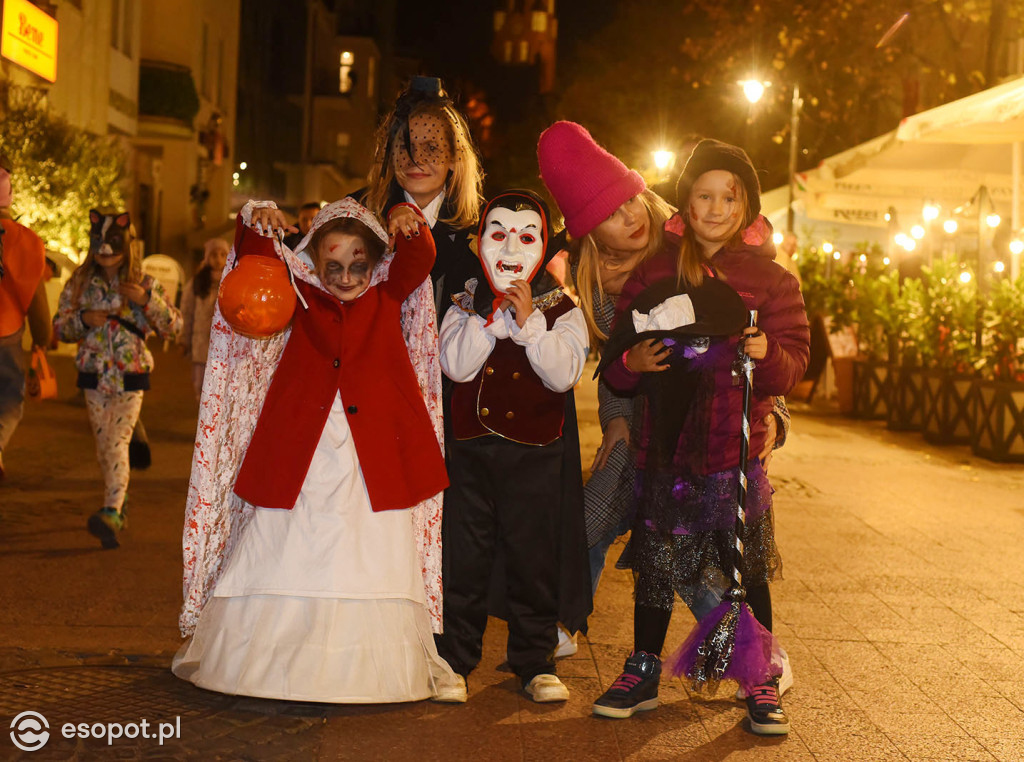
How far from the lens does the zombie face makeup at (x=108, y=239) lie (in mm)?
7711

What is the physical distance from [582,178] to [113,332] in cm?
367

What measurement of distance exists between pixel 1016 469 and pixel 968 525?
3.23 metres

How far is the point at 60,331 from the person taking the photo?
779 centimetres

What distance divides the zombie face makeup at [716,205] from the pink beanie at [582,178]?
28 cm

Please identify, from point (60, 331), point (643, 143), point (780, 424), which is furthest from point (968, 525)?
point (643, 143)

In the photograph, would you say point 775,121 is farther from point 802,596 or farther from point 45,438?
point 802,596

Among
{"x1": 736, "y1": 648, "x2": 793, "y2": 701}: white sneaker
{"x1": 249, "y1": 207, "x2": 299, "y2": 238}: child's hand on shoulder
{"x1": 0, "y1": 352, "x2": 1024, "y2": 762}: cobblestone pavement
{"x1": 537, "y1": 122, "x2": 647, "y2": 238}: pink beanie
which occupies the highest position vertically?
{"x1": 537, "y1": 122, "x2": 647, "y2": 238}: pink beanie

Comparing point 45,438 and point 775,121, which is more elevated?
point 775,121

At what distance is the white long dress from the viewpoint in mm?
4656

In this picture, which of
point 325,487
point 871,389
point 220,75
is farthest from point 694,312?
point 220,75

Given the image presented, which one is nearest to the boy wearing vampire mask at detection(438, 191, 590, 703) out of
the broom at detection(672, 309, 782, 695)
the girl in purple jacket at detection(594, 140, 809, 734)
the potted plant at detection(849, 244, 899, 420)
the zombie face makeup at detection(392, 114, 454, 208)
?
the girl in purple jacket at detection(594, 140, 809, 734)

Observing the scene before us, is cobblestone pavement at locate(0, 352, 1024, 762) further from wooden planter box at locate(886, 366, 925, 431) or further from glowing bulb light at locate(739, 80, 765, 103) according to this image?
glowing bulb light at locate(739, 80, 765, 103)

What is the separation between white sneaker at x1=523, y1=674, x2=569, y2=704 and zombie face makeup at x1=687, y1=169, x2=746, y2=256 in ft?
5.64

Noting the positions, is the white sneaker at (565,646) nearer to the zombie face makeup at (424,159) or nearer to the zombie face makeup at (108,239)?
the zombie face makeup at (424,159)
